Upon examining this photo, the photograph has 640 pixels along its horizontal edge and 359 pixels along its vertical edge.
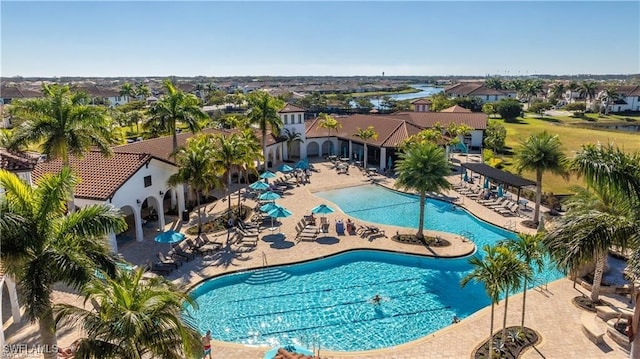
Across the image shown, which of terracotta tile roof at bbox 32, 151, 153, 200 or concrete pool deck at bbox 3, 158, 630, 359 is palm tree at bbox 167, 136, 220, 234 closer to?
terracotta tile roof at bbox 32, 151, 153, 200

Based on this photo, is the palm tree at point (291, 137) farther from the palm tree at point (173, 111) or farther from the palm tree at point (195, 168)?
the palm tree at point (195, 168)

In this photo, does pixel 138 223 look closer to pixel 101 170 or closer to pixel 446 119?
pixel 101 170

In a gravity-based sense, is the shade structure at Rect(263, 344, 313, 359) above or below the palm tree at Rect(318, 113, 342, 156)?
below

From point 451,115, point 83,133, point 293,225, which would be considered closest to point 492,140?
point 451,115

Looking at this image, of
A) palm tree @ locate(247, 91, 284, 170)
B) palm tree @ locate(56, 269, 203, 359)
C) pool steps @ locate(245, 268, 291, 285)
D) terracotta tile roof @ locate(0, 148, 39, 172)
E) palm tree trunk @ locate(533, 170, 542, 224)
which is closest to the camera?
palm tree @ locate(56, 269, 203, 359)

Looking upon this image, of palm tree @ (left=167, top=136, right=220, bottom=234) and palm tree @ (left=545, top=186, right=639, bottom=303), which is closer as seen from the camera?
palm tree @ (left=545, top=186, right=639, bottom=303)

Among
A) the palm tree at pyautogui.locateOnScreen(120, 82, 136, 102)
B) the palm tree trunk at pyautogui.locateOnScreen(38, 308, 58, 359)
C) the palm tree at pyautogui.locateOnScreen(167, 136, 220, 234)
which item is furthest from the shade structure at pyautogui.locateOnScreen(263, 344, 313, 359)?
the palm tree at pyautogui.locateOnScreen(120, 82, 136, 102)
